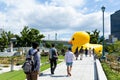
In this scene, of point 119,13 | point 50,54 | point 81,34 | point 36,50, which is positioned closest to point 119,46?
point 81,34

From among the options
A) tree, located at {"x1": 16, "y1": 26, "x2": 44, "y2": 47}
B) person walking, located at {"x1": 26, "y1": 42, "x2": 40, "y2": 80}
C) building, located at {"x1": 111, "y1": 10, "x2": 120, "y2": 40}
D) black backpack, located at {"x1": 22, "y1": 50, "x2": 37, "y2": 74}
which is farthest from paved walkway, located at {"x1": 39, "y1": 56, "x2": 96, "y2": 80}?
building, located at {"x1": 111, "y1": 10, "x2": 120, "y2": 40}

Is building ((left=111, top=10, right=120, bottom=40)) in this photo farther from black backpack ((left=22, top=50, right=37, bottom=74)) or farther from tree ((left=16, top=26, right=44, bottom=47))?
black backpack ((left=22, top=50, right=37, bottom=74))

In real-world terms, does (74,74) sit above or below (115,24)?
below

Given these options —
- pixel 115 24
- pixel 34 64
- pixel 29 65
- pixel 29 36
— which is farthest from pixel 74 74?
pixel 115 24

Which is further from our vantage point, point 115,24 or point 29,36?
point 115,24

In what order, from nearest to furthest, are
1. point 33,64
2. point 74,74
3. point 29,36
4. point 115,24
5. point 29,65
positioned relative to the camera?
point 29,65 < point 33,64 < point 74,74 < point 29,36 < point 115,24

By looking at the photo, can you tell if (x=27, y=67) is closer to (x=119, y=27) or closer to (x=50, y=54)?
(x=50, y=54)

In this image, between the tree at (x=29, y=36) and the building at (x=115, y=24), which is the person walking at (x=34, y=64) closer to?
the tree at (x=29, y=36)

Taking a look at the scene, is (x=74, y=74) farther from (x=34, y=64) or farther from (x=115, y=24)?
(x=115, y=24)

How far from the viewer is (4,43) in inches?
2822

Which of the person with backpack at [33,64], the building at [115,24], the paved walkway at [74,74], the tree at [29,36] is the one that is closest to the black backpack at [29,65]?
the person with backpack at [33,64]

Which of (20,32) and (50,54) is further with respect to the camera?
(20,32)

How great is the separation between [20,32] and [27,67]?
67861 millimetres

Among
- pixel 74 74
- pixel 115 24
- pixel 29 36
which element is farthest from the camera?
pixel 115 24
